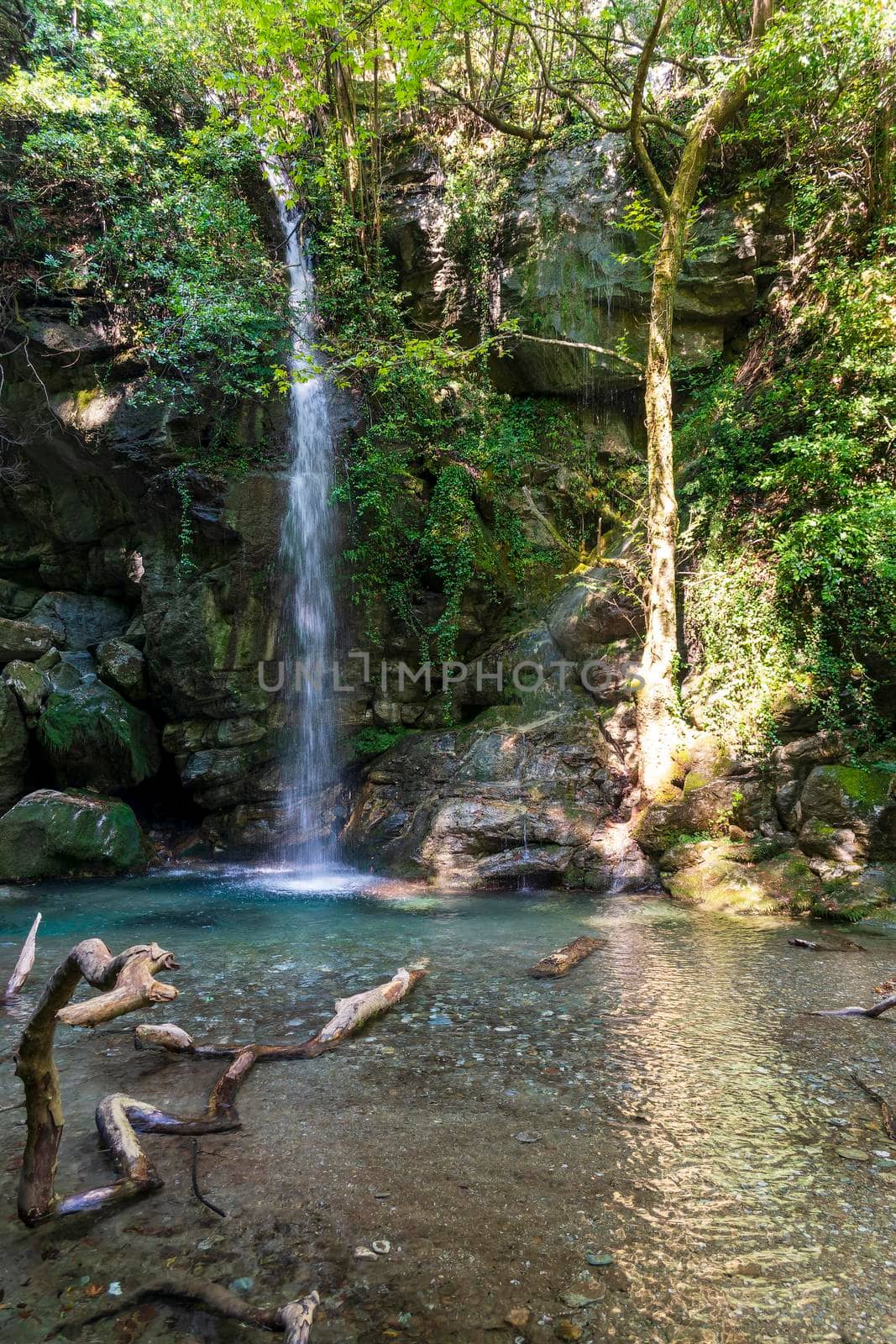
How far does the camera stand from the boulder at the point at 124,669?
38.1 feet

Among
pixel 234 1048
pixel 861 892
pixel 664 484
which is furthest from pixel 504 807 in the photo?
pixel 234 1048

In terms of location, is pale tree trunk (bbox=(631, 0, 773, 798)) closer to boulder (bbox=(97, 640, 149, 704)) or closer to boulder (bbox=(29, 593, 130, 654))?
boulder (bbox=(97, 640, 149, 704))

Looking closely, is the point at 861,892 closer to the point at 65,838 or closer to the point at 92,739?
the point at 65,838

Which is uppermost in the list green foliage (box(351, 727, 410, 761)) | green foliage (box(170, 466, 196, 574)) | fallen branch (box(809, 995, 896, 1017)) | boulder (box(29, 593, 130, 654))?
green foliage (box(170, 466, 196, 574))

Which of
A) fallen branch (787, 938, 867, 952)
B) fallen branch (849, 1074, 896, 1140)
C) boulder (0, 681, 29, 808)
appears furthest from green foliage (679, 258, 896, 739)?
boulder (0, 681, 29, 808)

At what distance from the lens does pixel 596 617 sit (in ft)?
34.4

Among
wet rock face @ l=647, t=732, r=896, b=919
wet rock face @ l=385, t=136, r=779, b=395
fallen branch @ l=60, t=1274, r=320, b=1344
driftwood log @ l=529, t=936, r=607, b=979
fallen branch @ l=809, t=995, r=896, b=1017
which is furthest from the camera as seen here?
wet rock face @ l=385, t=136, r=779, b=395

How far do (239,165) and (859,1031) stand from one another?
52.6 ft

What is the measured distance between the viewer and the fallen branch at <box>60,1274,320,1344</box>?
5.46ft

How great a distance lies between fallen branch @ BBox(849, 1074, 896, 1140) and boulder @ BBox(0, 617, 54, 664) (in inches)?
495

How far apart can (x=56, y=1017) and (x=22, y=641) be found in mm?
11389

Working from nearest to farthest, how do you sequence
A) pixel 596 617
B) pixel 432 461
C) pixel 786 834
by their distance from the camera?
pixel 786 834, pixel 596 617, pixel 432 461

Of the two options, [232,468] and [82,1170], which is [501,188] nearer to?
[232,468]

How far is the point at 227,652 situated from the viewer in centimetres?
1113
